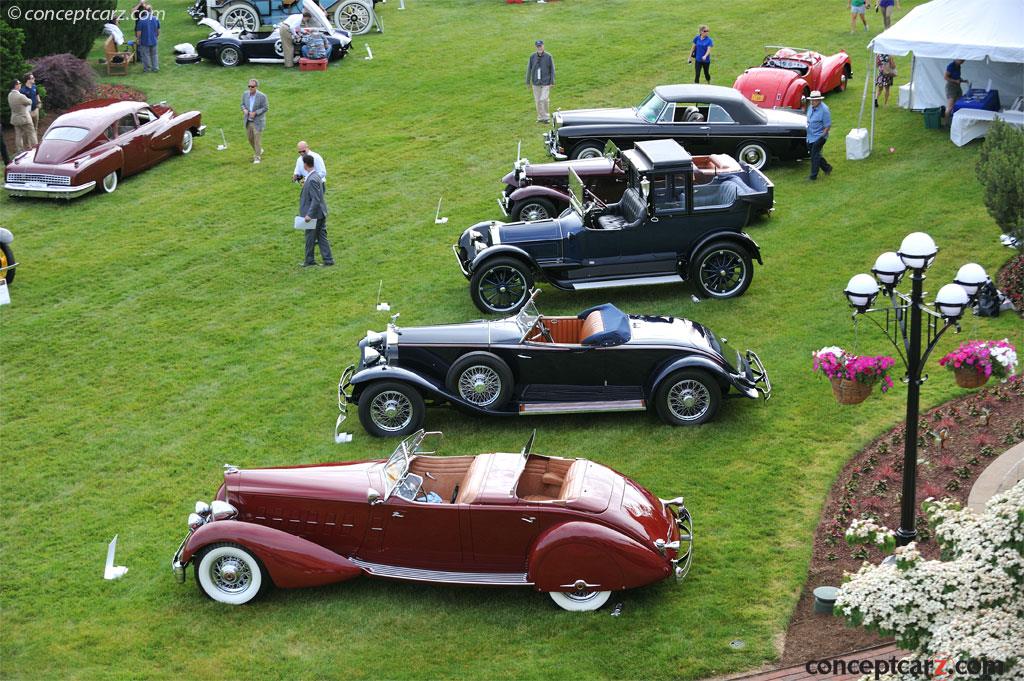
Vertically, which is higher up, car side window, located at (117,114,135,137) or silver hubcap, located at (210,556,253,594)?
car side window, located at (117,114,135,137)

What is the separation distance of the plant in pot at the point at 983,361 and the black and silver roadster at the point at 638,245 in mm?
6447

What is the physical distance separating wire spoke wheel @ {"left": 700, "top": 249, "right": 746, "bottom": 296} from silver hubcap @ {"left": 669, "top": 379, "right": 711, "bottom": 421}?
3534 mm

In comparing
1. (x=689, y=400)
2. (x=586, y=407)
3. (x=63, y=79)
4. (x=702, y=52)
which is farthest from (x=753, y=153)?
(x=63, y=79)

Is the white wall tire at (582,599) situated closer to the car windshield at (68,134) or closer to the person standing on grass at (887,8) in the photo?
the car windshield at (68,134)

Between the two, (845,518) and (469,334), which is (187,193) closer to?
(469,334)

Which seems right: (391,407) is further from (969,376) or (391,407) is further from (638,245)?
(969,376)

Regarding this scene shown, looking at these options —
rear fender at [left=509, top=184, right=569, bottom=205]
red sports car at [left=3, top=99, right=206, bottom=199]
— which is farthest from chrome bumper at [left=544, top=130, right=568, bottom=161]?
red sports car at [left=3, top=99, right=206, bottom=199]

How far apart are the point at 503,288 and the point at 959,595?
917 cm

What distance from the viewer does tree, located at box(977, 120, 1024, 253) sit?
48.7 feet

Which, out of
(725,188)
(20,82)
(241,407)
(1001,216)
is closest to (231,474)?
(241,407)

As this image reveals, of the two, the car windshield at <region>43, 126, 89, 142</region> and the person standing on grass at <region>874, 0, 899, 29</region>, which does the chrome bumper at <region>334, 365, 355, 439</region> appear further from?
the person standing on grass at <region>874, 0, 899, 29</region>

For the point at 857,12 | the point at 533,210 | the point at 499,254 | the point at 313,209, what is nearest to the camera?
the point at 499,254

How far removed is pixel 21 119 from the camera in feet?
70.6
